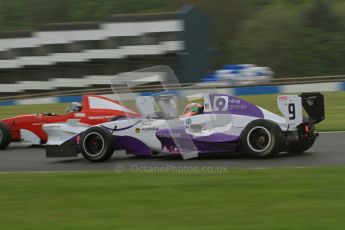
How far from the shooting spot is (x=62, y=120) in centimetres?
1184

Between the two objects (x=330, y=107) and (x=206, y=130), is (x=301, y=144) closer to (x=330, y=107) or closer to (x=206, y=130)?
(x=206, y=130)

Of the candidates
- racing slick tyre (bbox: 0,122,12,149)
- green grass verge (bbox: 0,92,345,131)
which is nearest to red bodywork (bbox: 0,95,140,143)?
racing slick tyre (bbox: 0,122,12,149)

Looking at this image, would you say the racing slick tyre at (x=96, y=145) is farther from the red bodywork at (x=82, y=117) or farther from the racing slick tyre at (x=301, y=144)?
the racing slick tyre at (x=301, y=144)

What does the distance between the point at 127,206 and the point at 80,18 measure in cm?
7936

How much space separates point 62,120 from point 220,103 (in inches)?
149

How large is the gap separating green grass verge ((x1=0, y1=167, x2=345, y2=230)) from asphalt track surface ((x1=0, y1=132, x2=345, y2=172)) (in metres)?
0.89

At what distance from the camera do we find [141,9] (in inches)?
3312

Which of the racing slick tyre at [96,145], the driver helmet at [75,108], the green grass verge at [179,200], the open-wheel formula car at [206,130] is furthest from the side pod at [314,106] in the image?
the driver helmet at [75,108]

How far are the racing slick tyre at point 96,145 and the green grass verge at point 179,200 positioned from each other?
160cm

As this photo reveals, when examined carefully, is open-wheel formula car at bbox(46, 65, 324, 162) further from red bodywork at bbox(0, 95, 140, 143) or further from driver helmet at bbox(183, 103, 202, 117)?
red bodywork at bbox(0, 95, 140, 143)

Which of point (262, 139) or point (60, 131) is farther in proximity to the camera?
point (60, 131)

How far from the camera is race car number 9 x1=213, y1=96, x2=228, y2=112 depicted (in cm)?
907

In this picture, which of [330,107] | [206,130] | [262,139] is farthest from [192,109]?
[330,107]

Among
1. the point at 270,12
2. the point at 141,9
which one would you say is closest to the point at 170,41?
the point at 270,12
